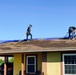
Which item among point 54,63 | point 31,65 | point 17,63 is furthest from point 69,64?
point 17,63

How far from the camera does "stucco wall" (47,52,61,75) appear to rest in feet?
61.8

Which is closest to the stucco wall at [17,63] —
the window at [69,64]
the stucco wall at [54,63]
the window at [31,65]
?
the window at [31,65]

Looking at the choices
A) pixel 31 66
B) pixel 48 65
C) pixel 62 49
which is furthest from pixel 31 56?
pixel 62 49

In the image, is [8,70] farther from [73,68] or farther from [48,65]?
[73,68]

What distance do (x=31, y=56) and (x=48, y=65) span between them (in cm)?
204

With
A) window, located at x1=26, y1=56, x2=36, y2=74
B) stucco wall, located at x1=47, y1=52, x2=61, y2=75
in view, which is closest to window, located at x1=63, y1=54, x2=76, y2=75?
stucco wall, located at x1=47, y1=52, x2=61, y2=75

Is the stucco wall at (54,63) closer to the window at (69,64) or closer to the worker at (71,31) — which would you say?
the window at (69,64)

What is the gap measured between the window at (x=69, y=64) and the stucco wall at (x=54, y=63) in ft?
1.46

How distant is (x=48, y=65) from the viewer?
1897cm

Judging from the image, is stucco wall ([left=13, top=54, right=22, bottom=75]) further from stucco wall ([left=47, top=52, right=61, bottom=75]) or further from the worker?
the worker

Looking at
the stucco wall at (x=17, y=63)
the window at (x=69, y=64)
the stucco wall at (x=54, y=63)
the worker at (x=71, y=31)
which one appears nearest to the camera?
the window at (x=69, y=64)

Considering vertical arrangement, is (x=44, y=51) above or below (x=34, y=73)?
above

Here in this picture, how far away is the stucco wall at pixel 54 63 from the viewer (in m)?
18.8

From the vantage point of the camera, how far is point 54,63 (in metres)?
18.9
